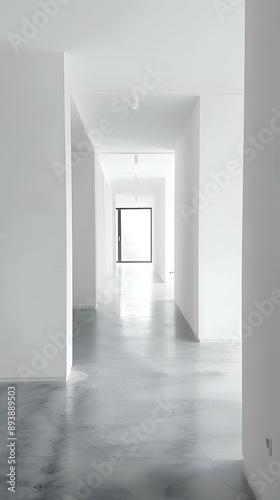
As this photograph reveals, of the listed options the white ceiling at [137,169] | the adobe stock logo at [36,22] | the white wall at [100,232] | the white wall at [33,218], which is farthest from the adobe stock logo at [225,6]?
the white ceiling at [137,169]

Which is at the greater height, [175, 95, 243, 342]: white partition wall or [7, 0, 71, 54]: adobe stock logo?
[7, 0, 71, 54]: adobe stock logo

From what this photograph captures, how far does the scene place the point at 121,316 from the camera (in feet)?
28.5

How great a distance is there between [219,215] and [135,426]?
342 cm

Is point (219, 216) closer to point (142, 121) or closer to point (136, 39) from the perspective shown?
point (142, 121)

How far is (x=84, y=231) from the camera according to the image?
9641 mm

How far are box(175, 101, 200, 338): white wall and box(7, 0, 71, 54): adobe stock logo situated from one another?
270 cm

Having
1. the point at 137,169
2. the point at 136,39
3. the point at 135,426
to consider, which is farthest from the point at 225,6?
the point at 137,169

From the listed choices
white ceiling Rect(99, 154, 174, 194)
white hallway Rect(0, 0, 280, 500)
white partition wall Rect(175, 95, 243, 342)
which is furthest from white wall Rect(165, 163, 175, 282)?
white partition wall Rect(175, 95, 243, 342)

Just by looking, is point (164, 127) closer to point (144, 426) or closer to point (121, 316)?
point (121, 316)

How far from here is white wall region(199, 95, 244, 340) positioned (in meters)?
6.39

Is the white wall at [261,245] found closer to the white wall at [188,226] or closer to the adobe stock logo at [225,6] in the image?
the adobe stock logo at [225,6]

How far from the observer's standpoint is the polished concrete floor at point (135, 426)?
2.88 metres

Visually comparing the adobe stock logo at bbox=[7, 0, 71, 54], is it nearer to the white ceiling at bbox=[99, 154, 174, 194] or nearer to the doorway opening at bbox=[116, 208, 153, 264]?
the white ceiling at bbox=[99, 154, 174, 194]

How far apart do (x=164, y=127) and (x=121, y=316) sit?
10.8ft
